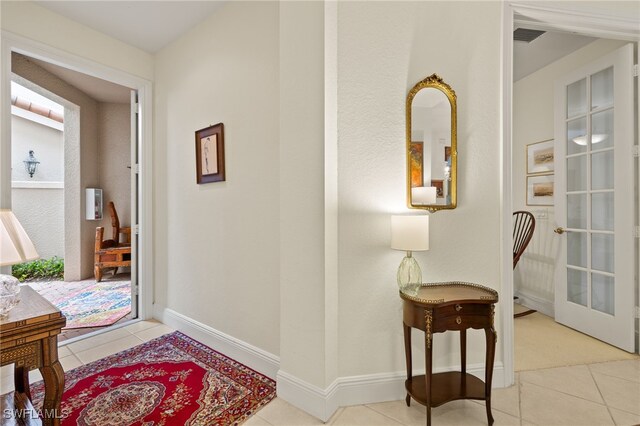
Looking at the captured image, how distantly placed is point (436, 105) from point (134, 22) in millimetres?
2682

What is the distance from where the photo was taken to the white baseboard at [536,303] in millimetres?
3385

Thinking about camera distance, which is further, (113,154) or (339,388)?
(113,154)

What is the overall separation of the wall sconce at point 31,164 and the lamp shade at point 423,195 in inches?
272

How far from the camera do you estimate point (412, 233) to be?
169cm

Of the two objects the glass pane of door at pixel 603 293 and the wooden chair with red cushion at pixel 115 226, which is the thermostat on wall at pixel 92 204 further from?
the glass pane of door at pixel 603 293

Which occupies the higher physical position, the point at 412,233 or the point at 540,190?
the point at 540,190

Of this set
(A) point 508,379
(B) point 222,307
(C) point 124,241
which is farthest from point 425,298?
(C) point 124,241

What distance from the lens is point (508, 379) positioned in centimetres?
202

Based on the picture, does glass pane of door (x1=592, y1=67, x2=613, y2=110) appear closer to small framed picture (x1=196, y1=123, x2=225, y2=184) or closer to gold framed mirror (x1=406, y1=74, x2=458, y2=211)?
gold framed mirror (x1=406, y1=74, x2=458, y2=211)

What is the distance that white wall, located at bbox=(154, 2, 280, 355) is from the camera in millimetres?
2223

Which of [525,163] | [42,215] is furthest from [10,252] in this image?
[42,215]

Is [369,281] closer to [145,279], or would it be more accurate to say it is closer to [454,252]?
[454,252]

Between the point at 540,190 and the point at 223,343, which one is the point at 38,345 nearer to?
the point at 223,343

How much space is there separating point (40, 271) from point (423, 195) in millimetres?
6340
